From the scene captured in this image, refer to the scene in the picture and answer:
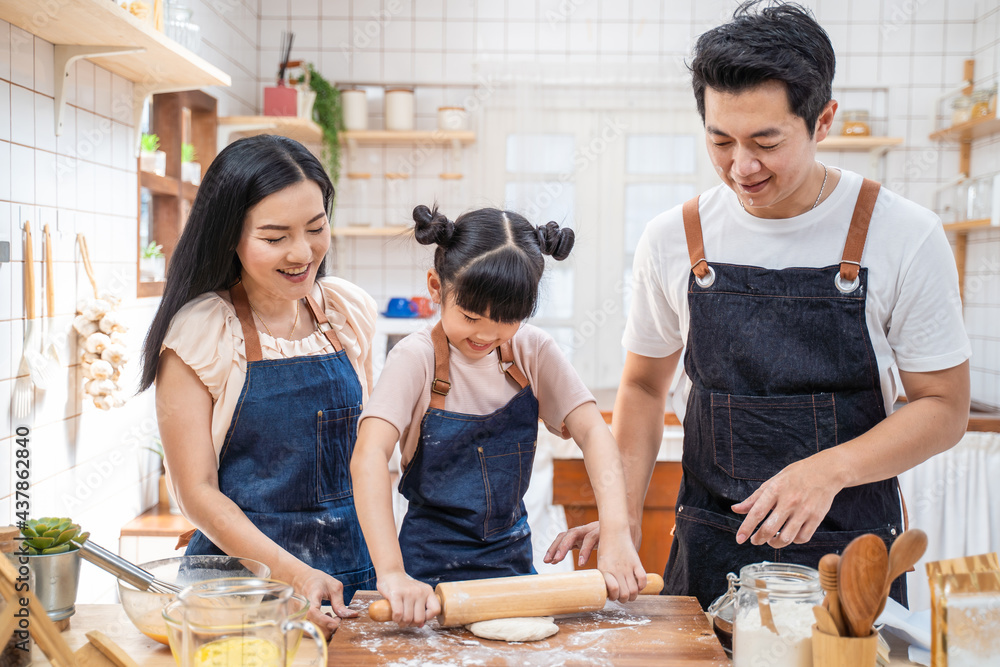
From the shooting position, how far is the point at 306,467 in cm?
117

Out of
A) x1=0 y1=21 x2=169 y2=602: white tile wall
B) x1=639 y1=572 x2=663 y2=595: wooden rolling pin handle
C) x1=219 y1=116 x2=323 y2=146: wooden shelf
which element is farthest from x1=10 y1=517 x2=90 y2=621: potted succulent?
x1=219 y1=116 x2=323 y2=146: wooden shelf

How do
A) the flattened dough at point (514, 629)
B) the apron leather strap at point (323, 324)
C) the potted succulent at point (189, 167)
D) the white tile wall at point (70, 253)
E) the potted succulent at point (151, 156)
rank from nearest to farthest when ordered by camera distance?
the flattened dough at point (514, 629), the apron leather strap at point (323, 324), the white tile wall at point (70, 253), the potted succulent at point (151, 156), the potted succulent at point (189, 167)

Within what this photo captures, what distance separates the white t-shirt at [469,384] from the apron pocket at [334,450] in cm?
9

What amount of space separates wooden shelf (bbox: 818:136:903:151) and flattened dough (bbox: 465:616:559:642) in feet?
11.0

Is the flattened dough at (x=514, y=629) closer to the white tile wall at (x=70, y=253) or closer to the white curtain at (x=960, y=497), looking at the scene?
the white tile wall at (x=70, y=253)

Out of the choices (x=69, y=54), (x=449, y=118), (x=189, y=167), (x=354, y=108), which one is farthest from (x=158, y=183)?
(x=449, y=118)

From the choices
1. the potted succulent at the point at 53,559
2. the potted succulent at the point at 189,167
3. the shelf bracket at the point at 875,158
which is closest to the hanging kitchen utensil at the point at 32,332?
the potted succulent at the point at 189,167

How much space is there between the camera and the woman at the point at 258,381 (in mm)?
1086

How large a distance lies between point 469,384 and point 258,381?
1.01ft

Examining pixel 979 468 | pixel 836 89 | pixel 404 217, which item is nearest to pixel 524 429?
pixel 979 468

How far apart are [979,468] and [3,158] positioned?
10.3 ft

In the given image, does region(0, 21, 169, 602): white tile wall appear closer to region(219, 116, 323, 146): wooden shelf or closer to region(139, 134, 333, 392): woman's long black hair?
region(219, 116, 323, 146): wooden shelf

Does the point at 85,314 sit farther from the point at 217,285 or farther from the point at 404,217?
the point at 404,217

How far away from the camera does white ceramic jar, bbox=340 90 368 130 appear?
3.79m
